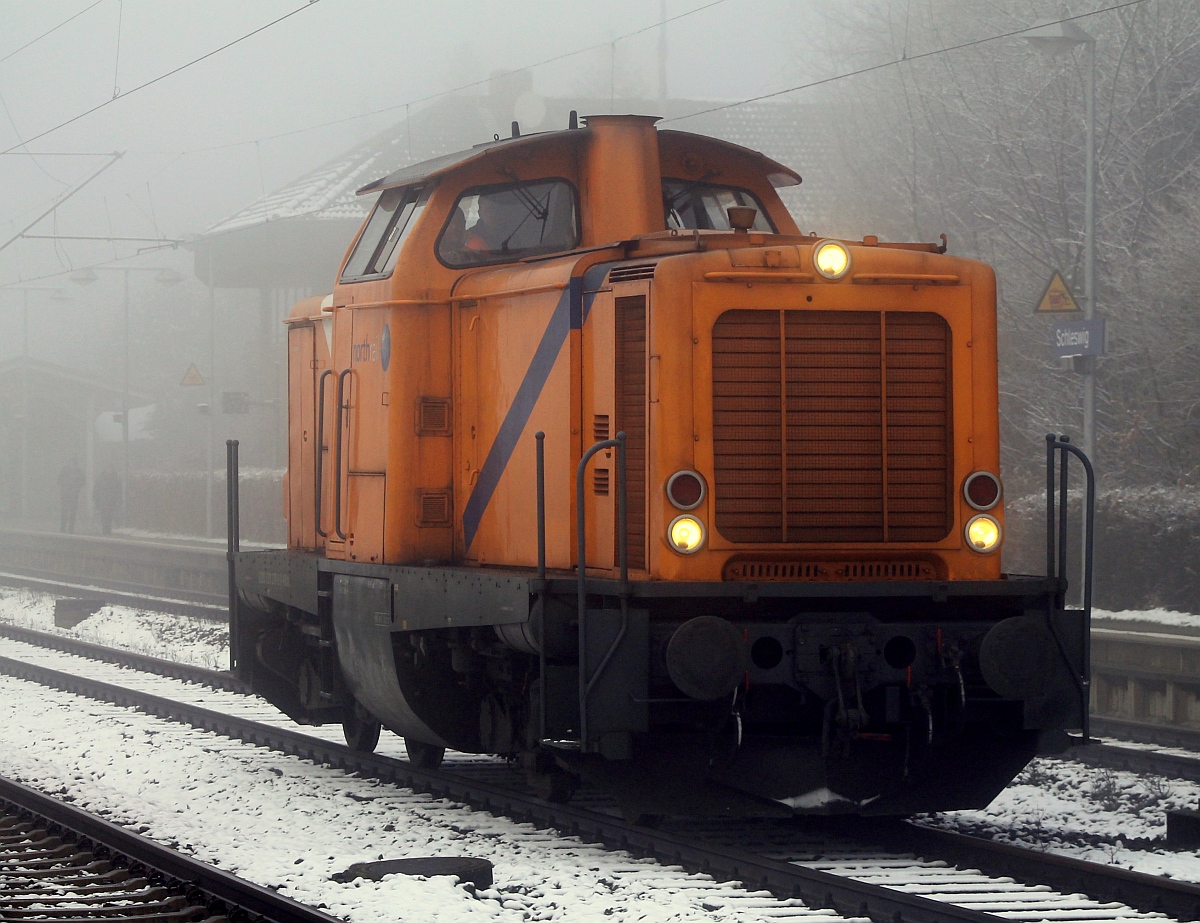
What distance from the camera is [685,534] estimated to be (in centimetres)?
693

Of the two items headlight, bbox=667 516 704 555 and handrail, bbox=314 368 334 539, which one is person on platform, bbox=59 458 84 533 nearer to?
handrail, bbox=314 368 334 539

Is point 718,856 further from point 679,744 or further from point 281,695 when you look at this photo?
point 281,695

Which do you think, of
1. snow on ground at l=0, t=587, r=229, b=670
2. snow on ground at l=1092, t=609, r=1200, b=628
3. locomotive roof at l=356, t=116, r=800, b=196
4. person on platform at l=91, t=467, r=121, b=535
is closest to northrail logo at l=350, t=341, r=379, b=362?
locomotive roof at l=356, t=116, r=800, b=196

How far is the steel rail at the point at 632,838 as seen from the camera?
6.00 m

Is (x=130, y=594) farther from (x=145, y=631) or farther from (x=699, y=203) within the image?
(x=699, y=203)

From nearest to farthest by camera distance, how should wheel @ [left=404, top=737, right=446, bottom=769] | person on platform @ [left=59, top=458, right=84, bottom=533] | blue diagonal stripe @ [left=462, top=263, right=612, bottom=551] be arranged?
blue diagonal stripe @ [left=462, top=263, right=612, bottom=551] → wheel @ [left=404, top=737, right=446, bottom=769] → person on platform @ [left=59, top=458, right=84, bottom=533]

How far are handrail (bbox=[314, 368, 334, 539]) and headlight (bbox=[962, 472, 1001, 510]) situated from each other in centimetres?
393

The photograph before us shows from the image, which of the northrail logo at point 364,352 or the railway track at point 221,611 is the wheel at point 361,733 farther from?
the railway track at point 221,611

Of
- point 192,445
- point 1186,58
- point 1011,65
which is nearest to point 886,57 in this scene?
point 1011,65

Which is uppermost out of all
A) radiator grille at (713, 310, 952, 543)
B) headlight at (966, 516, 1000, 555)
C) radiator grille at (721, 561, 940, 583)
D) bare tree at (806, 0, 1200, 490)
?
Result: bare tree at (806, 0, 1200, 490)

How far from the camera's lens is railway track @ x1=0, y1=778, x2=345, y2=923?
19.6ft

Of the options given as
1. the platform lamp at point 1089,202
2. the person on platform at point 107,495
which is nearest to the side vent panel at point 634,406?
the platform lamp at point 1089,202

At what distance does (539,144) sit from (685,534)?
2.54 meters

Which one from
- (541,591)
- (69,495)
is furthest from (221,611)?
(69,495)
